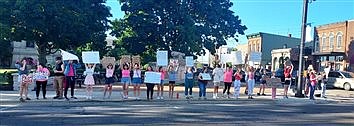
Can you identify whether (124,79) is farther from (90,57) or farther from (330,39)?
(330,39)

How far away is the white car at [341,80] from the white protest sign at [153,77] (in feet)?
60.0

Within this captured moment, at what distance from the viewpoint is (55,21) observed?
105 feet

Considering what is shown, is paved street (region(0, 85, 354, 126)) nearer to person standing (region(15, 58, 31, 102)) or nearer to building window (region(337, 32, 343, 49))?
person standing (region(15, 58, 31, 102))

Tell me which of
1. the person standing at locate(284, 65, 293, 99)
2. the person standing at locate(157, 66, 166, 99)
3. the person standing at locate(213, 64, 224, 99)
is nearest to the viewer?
the person standing at locate(157, 66, 166, 99)

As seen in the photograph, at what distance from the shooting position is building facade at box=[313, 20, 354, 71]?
4784 centimetres

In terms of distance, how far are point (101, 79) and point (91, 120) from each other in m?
19.8

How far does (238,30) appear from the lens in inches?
1690

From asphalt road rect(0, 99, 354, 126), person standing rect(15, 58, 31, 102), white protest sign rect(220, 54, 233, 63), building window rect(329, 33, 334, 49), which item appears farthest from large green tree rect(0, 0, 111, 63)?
building window rect(329, 33, 334, 49)

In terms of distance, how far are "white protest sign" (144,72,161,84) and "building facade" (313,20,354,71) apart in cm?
3491

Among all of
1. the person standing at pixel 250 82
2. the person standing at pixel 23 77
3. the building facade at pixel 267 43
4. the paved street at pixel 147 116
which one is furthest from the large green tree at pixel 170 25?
the building facade at pixel 267 43

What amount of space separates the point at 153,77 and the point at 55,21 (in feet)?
55.9

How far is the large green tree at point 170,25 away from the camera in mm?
37688

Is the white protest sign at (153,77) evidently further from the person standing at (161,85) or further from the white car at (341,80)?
the white car at (341,80)

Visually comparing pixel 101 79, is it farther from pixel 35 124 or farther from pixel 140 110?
pixel 35 124
